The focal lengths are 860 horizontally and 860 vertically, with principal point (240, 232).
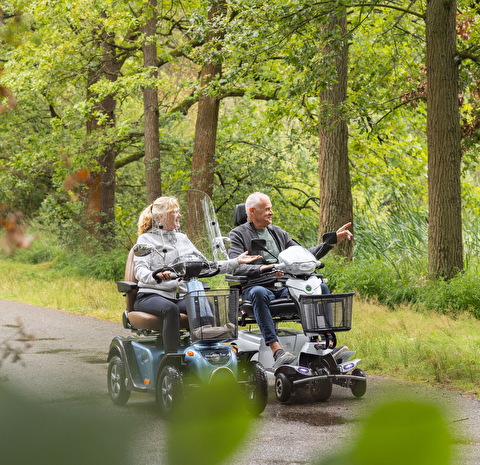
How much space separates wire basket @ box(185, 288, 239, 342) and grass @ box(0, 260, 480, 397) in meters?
1.30

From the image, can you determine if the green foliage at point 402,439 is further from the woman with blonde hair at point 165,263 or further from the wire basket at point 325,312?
the wire basket at point 325,312

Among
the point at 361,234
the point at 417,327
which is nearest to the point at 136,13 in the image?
the point at 361,234

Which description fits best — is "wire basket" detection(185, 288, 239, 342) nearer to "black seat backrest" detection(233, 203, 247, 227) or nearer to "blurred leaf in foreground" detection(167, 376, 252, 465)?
"black seat backrest" detection(233, 203, 247, 227)

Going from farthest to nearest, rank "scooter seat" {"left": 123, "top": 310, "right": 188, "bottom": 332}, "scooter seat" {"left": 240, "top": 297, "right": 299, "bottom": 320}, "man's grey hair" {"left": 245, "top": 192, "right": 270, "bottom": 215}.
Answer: "man's grey hair" {"left": 245, "top": 192, "right": 270, "bottom": 215} → "scooter seat" {"left": 240, "top": 297, "right": 299, "bottom": 320} → "scooter seat" {"left": 123, "top": 310, "right": 188, "bottom": 332}

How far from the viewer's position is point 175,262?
6152 mm

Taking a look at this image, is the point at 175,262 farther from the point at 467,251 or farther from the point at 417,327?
the point at 467,251

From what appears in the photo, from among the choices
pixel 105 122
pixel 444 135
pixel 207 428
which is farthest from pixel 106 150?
pixel 207 428

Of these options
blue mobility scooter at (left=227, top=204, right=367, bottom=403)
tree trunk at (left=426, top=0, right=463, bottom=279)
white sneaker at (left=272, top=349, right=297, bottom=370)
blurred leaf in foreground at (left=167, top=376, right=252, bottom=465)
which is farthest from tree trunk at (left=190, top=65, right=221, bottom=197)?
blurred leaf in foreground at (left=167, top=376, right=252, bottom=465)

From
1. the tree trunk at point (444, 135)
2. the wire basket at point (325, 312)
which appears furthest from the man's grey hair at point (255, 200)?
the tree trunk at point (444, 135)

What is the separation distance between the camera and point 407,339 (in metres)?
8.73

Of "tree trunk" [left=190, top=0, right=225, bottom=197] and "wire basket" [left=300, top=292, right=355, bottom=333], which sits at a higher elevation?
"tree trunk" [left=190, top=0, right=225, bottom=197]

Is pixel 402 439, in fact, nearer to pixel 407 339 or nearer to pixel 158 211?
pixel 158 211

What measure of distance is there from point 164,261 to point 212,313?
63 centimetres

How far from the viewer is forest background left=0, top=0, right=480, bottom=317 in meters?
11.6
